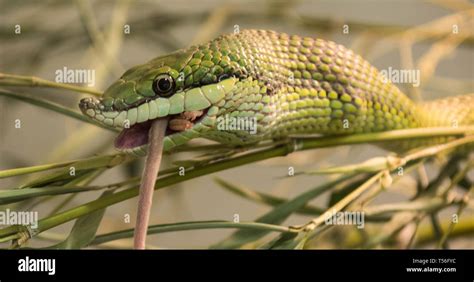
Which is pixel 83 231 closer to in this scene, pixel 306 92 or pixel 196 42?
pixel 306 92

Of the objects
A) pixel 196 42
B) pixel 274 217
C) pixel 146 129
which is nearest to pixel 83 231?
pixel 146 129

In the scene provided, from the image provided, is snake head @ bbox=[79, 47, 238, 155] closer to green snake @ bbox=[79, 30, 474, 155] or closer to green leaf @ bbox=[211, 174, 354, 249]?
green snake @ bbox=[79, 30, 474, 155]

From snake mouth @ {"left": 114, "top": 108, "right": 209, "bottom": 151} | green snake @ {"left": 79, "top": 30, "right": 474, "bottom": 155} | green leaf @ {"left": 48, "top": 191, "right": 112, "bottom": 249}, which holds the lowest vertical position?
green leaf @ {"left": 48, "top": 191, "right": 112, "bottom": 249}

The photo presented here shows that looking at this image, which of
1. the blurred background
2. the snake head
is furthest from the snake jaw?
the blurred background

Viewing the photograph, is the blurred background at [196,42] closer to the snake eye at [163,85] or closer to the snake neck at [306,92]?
the snake neck at [306,92]

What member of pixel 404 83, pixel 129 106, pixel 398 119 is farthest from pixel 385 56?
pixel 129 106

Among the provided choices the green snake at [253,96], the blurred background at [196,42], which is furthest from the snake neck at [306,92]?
the blurred background at [196,42]

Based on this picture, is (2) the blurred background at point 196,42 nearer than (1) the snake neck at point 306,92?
No

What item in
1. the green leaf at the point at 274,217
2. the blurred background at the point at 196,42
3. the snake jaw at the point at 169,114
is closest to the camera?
the snake jaw at the point at 169,114
